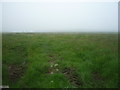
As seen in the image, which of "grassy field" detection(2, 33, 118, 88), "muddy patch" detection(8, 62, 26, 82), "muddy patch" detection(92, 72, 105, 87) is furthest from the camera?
"muddy patch" detection(8, 62, 26, 82)

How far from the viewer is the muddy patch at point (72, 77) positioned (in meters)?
3.61

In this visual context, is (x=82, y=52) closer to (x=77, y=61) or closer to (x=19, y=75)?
(x=77, y=61)

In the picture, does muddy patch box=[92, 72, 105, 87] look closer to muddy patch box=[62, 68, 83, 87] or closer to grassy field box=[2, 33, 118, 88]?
grassy field box=[2, 33, 118, 88]

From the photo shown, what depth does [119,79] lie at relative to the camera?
3.63m

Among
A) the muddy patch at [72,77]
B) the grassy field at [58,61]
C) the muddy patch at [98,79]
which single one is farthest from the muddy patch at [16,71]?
the muddy patch at [98,79]

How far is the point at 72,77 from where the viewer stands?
3855mm

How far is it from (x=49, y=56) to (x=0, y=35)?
8.11ft

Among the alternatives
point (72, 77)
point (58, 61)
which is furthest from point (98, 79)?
point (58, 61)

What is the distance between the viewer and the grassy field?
3648mm

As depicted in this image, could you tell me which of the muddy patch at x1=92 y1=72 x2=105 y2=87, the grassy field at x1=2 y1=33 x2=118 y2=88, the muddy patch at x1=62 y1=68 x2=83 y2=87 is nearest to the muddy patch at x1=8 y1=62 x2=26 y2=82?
the grassy field at x1=2 y1=33 x2=118 y2=88

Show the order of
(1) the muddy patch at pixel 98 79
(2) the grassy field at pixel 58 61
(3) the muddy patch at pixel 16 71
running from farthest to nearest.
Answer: (3) the muddy patch at pixel 16 71 → (2) the grassy field at pixel 58 61 → (1) the muddy patch at pixel 98 79

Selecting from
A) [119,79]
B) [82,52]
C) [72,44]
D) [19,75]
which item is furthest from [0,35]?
[119,79]

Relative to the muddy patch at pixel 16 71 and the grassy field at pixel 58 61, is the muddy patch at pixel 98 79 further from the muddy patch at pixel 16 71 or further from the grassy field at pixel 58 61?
the muddy patch at pixel 16 71

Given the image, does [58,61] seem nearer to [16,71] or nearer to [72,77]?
[72,77]
